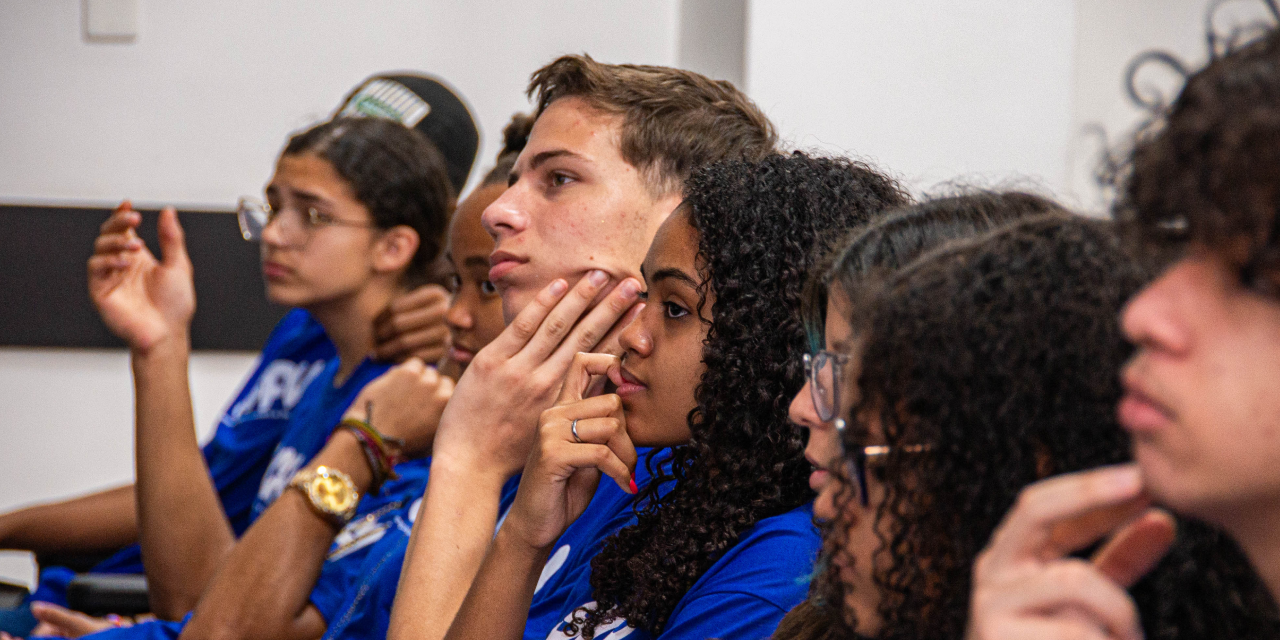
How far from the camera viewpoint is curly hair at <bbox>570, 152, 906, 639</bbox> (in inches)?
40.8

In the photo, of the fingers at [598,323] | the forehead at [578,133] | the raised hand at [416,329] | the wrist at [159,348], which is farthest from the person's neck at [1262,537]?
the wrist at [159,348]

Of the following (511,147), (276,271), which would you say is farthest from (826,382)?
(276,271)

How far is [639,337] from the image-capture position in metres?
1.11

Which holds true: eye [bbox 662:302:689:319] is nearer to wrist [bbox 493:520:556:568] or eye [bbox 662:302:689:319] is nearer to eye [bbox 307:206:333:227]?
wrist [bbox 493:520:556:568]

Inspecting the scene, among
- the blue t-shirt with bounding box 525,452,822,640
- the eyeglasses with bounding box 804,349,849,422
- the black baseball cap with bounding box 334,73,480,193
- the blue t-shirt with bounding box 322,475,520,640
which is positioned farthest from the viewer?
the black baseball cap with bounding box 334,73,480,193

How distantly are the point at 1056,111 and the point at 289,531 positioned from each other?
1829mm

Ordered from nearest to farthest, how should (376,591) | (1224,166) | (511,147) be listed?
(1224,166)
(376,591)
(511,147)

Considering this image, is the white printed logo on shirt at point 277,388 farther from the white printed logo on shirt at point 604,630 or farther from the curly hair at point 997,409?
the curly hair at point 997,409

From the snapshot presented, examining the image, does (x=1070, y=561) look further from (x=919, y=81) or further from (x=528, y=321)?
(x=919, y=81)

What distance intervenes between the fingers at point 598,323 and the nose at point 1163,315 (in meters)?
0.83

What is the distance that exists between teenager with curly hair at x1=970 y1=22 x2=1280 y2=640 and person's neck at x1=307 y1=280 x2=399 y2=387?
5.84 feet

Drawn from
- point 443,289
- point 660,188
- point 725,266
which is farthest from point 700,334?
point 443,289

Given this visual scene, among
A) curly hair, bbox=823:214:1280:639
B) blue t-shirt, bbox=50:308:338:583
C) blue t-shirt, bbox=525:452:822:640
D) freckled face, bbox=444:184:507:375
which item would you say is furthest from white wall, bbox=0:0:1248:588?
curly hair, bbox=823:214:1280:639

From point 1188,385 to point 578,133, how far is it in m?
1.04
